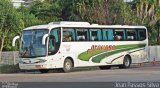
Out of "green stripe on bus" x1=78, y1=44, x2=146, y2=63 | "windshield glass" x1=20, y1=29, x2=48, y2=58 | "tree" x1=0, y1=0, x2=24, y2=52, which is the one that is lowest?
"green stripe on bus" x1=78, y1=44, x2=146, y2=63

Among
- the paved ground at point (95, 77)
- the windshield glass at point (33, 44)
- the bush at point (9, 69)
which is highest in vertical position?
the windshield glass at point (33, 44)

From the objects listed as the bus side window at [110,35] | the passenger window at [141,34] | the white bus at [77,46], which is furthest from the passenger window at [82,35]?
the passenger window at [141,34]

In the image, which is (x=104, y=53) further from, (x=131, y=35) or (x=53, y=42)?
(x=53, y=42)

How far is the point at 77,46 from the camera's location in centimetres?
3394

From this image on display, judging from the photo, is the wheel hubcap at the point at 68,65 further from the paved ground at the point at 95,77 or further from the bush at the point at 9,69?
the bush at the point at 9,69

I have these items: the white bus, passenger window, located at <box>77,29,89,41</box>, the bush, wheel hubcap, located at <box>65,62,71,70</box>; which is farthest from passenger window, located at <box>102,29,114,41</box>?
the bush

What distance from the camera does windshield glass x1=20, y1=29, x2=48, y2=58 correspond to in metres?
32.5

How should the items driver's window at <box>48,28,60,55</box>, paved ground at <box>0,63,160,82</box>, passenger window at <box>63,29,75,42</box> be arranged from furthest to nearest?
1. passenger window at <box>63,29,75,42</box>
2. driver's window at <box>48,28,60,55</box>
3. paved ground at <box>0,63,160,82</box>

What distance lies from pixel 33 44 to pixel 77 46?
3007mm

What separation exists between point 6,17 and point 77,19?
44.2 feet

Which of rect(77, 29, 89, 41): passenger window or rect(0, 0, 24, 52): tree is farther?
rect(0, 0, 24, 52): tree

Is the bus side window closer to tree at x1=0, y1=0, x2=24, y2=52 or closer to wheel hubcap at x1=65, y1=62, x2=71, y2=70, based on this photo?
wheel hubcap at x1=65, y1=62, x2=71, y2=70

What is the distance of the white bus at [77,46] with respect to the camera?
3250 centimetres

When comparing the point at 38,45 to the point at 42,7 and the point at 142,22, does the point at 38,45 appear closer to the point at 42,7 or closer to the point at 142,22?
the point at 142,22
